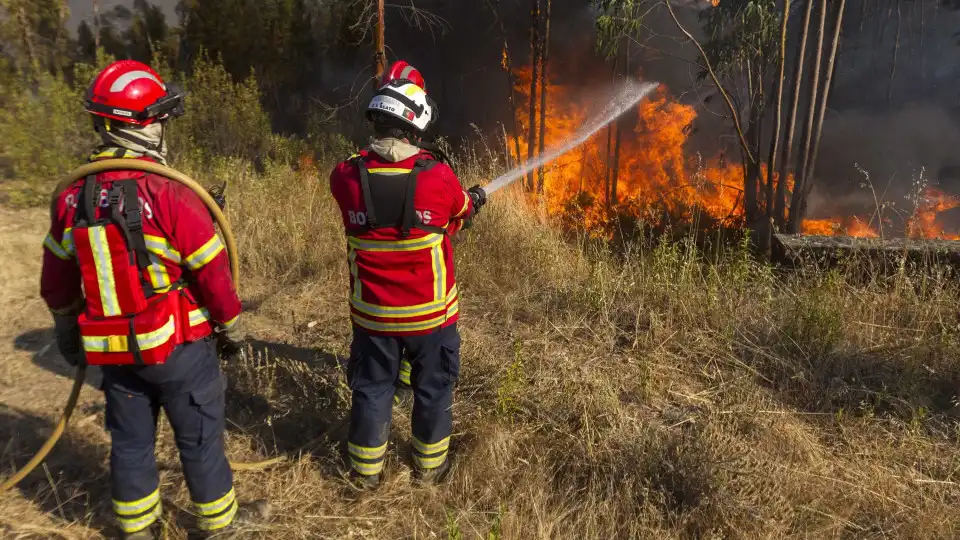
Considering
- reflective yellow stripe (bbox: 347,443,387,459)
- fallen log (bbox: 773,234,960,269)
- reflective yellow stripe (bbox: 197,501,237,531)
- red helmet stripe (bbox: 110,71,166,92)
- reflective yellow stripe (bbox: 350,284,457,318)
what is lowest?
reflective yellow stripe (bbox: 197,501,237,531)

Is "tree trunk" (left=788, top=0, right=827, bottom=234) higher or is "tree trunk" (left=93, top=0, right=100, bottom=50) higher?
"tree trunk" (left=93, top=0, right=100, bottom=50)

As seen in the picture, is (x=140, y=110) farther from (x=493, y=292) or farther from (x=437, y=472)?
(x=493, y=292)

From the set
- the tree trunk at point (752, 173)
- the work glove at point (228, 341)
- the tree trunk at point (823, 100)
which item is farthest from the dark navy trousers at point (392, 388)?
the tree trunk at point (823, 100)

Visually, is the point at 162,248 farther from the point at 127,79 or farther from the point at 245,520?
the point at 245,520

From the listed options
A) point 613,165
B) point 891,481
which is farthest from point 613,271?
point 613,165

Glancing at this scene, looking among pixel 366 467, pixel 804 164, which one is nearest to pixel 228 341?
pixel 366 467

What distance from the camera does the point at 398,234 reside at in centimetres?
224

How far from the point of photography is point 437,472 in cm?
256

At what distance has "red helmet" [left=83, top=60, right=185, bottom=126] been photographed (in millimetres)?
1773

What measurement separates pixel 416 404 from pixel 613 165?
17356 mm

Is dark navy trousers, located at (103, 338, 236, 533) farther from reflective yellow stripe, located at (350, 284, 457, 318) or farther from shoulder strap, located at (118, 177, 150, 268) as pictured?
reflective yellow stripe, located at (350, 284, 457, 318)

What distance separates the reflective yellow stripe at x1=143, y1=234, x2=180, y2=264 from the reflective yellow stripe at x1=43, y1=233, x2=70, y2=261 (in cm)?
34

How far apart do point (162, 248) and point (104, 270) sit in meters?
0.18

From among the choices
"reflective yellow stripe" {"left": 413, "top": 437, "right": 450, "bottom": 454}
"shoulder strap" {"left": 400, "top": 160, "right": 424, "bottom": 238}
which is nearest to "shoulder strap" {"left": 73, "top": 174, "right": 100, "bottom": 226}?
"shoulder strap" {"left": 400, "top": 160, "right": 424, "bottom": 238}
